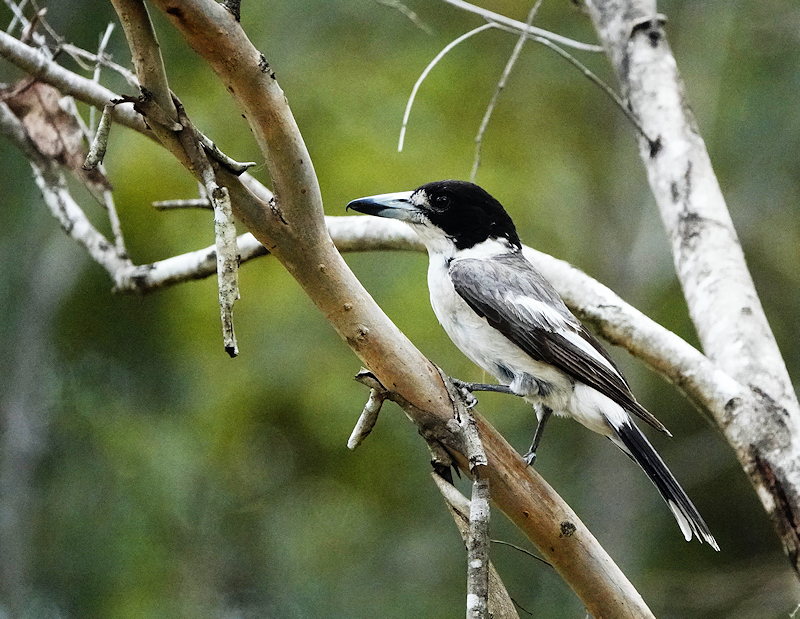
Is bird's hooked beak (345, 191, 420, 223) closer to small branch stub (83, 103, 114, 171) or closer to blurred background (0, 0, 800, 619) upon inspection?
small branch stub (83, 103, 114, 171)

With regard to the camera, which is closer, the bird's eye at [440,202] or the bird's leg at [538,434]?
the bird's leg at [538,434]

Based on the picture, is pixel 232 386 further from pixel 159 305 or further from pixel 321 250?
pixel 321 250

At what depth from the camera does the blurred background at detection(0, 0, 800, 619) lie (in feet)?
12.0

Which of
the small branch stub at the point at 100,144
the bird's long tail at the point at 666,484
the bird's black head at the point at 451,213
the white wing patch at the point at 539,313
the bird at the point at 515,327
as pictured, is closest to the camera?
the small branch stub at the point at 100,144

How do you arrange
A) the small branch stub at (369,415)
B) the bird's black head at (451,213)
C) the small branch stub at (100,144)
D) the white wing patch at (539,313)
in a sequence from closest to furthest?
the small branch stub at (100,144)
the small branch stub at (369,415)
the white wing patch at (539,313)
the bird's black head at (451,213)

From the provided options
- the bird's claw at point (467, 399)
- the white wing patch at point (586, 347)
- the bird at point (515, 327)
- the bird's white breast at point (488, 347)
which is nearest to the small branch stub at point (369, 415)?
the bird's claw at point (467, 399)

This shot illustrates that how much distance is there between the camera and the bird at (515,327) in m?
1.96

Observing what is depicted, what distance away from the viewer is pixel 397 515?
4.00 metres

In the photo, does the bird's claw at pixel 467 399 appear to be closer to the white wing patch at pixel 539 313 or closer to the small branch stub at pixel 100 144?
the white wing patch at pixel 539 313

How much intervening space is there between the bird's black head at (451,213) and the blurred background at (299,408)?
1416mm

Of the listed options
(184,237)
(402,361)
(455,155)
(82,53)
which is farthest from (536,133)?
(402,361)

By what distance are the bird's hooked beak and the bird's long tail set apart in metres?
0.74

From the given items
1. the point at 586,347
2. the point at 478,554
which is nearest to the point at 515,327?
the point at 586,347

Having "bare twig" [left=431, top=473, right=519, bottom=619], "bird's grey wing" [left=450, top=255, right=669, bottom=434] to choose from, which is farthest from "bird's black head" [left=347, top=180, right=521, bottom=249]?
"bare twig" [left=431, top=473, right=519, bottom=619]
